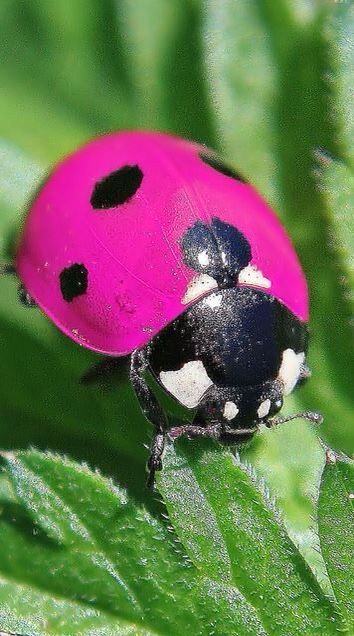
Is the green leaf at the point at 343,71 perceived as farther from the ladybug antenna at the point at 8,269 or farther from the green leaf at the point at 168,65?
the ladybug antenna at the point at 8,269

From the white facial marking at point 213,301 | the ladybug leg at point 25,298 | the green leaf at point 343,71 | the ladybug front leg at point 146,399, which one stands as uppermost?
the green leaf at point 343,71

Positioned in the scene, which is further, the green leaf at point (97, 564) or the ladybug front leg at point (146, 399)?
the ladybug front leg at point (146, 399)

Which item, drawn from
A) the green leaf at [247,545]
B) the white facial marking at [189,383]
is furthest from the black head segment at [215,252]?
the green leaf at [247,545]

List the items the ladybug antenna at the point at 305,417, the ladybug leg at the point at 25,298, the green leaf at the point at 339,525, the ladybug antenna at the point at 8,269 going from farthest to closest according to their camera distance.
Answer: the ladybug antenna at the point at 8,269, the ladybug leg at the point at 25,298, the ladybug antenna at the point at 305,417, the green leaf at the point at 339,525

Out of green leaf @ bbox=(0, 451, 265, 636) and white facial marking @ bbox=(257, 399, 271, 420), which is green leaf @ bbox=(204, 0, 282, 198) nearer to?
white facial marking @ bbox=(257, 399, 271, 420)

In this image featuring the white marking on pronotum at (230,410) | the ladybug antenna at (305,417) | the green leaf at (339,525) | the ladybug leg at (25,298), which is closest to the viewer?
the green leaf at (339,525)

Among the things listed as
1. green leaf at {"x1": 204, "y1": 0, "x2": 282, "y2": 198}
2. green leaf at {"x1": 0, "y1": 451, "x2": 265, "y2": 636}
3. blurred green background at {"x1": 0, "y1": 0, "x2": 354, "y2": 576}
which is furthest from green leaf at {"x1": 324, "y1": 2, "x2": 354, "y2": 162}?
green leaf at {"x1": 0, "y1": 451, "x2": 265, "y2": 636}

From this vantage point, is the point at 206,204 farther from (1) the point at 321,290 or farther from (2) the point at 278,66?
(2) the point at 278,66

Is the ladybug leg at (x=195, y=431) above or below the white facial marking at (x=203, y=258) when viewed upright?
below

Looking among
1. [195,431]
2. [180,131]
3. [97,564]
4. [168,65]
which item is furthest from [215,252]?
[168,65]
